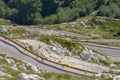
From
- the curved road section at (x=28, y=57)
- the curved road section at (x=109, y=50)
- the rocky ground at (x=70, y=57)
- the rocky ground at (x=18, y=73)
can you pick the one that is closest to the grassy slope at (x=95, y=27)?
the curved road section at (x=109, y=50)

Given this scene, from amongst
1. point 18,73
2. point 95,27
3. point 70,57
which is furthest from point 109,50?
point 18,73

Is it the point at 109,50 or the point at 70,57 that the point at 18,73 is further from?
the point at 109,50

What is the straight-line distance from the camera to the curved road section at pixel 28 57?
61350 millimetres

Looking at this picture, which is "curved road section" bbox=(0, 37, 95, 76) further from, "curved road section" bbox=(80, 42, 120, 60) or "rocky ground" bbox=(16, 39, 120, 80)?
"curved road section" bbox=(80, 42, 120, 60)

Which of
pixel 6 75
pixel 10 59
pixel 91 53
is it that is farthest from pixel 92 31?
pixel 6 75

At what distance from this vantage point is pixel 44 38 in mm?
80000

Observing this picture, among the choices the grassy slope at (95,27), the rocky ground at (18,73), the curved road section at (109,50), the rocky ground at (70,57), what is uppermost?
the rocky ground at (18,73)

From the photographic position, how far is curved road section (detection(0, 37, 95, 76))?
61.3m

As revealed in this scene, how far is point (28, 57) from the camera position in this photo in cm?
6619

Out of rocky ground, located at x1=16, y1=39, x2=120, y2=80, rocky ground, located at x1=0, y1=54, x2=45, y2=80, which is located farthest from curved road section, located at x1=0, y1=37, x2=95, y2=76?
rocky ground, located at x1=0, y1=54, x2=45, y2=80

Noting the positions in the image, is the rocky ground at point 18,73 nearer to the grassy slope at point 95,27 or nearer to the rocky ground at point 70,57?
the rocky ground at point 70,57

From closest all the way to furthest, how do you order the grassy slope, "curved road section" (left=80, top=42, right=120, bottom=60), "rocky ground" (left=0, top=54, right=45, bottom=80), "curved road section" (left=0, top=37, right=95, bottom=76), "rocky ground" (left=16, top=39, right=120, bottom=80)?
"rocky ground" (left=0, top=54, right=45, bottom=80) < "curved road section" (left=0, top=37, right=95, bottom=76) < "rocky ground" (left=16, top=39, right=120, bottom=80) < "curved road section" (left=80, top=42, right=120, bottom=60) < the grassy slope

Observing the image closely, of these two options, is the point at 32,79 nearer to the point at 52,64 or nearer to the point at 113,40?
the point at 52,64

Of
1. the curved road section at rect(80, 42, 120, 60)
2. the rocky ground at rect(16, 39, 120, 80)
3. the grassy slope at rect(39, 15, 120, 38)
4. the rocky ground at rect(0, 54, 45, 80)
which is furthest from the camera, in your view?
the grassy slope at rect(39, 15, 120, 38)
